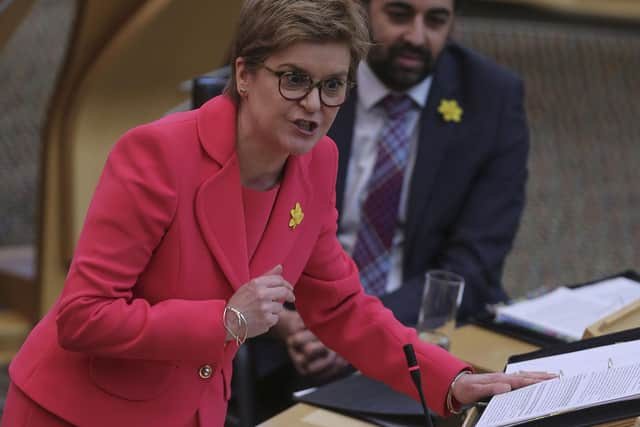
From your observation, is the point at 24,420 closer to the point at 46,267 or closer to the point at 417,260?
the point at 417,260

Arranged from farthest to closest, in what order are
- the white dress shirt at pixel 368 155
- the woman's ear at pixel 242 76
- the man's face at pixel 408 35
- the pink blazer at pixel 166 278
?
the white dress shirt at pixel 368 155, the man's face at pixel 408 35, the woman's ear at pixel 242 76, the pink blazer at pixel 166 278

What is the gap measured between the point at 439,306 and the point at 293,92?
0.86 metres

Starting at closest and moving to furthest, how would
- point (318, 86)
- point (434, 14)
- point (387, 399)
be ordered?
point (318, 86) < point (387, 399) < point (434, 14)

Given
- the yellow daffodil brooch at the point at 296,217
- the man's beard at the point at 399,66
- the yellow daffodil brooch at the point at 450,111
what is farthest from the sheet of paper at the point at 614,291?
the yellow daffodil brooch at the point at 296,217

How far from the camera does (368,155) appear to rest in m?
2.67

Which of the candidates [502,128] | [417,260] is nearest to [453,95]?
[502,128]

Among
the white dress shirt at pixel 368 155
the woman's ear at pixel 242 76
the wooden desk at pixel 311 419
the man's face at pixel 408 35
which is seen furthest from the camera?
the white dress shirt at pixel 368 155

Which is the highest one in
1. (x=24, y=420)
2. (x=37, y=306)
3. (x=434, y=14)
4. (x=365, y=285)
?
(x=434, y=14)

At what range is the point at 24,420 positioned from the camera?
1.51m

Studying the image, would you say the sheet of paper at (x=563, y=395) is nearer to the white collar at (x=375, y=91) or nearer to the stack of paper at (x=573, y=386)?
the stack of paper at (x=573, y=386)

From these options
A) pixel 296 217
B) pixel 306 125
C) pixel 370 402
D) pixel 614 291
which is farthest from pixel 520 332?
pixel 306 125

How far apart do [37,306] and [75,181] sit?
0.46 metres

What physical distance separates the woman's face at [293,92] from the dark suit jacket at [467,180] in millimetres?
1111

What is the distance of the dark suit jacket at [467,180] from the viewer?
260cm
